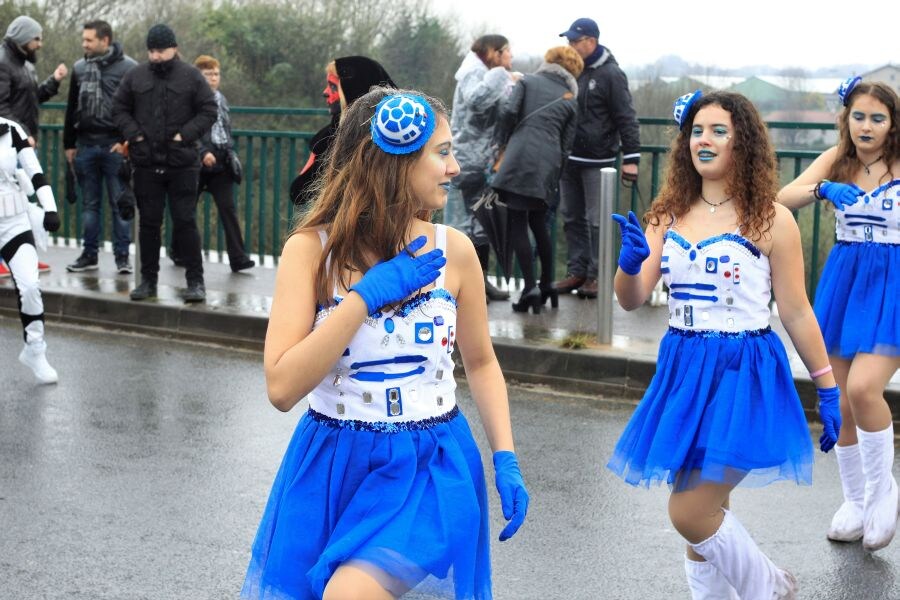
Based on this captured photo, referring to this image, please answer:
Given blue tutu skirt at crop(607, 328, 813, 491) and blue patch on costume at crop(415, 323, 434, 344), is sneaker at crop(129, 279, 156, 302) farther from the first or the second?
blue patch on costume at crop(415, 323, 434, 344)

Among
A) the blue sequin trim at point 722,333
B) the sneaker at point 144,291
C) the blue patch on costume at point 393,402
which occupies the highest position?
the blue patch on costume at point 393,402

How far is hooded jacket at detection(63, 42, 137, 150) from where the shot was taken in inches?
464

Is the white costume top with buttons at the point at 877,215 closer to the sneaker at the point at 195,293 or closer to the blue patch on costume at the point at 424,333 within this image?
the blue patch on costume at the point at 424,333

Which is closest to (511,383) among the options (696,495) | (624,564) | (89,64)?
(624,564)

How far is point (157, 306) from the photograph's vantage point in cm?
1049

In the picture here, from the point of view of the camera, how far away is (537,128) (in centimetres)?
987

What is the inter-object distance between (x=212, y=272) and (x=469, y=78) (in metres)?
3.40

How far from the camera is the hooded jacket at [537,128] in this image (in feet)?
32.3

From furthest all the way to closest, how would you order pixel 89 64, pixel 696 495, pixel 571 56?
1. pixel 89 64
2. pixel 571 56
3. pixel 696 495

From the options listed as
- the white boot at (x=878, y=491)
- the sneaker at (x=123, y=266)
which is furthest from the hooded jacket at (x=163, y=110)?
the white boot at (x=878, y=491)

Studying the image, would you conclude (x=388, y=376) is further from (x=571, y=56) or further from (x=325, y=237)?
(x=571, y=56)

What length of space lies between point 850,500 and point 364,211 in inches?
125

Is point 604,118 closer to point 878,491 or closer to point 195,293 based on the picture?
point 195,293

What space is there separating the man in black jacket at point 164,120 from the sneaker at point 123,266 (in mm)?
1504
